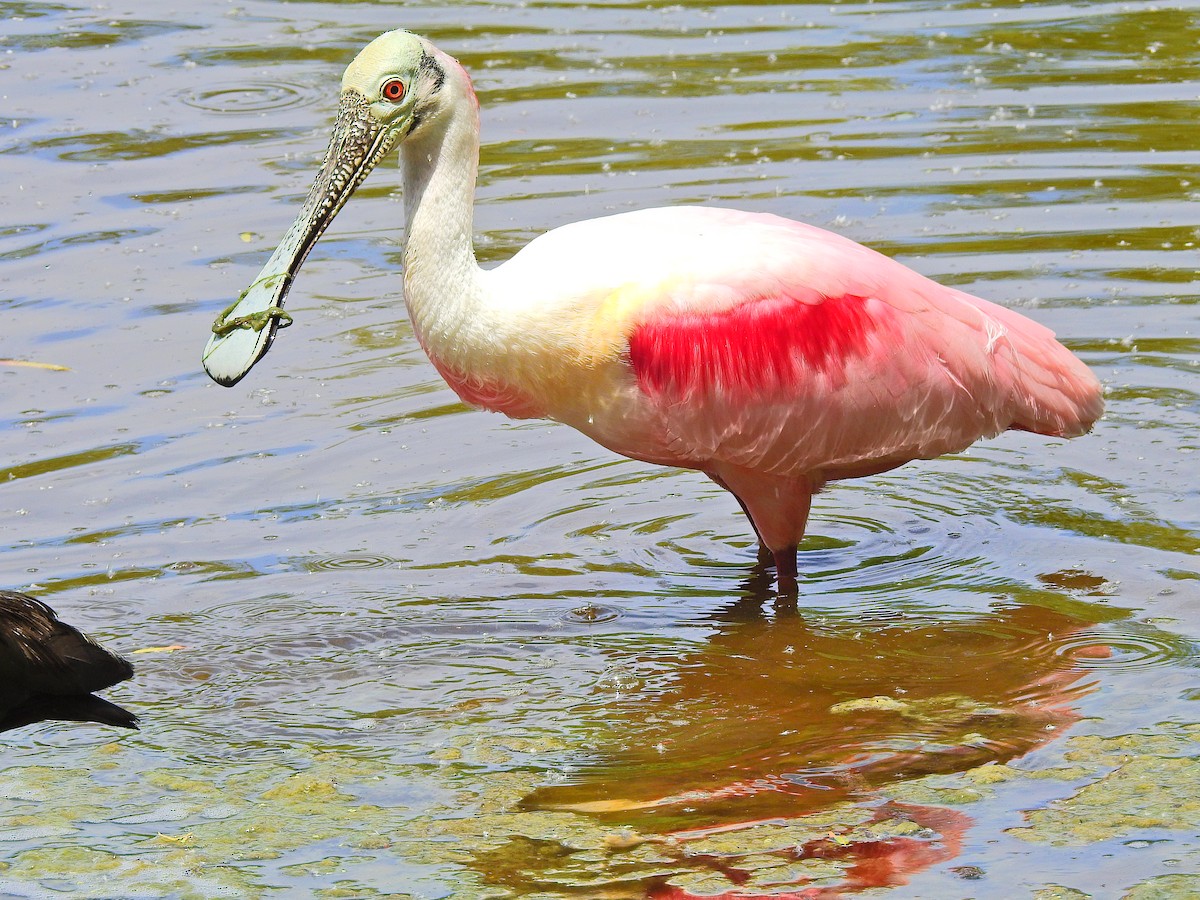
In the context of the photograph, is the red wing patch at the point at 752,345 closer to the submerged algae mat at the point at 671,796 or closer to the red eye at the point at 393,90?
the submerged algae mat at the point at 671,796

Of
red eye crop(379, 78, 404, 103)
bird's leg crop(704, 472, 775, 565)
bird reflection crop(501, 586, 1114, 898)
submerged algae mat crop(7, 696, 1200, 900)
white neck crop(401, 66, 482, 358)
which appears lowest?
bird reflection crop(501, 586, 1114, 898)

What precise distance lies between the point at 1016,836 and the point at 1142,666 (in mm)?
1366

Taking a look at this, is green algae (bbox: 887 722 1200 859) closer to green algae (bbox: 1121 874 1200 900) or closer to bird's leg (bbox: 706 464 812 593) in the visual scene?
green algae (bbox: 1121 874 1200 900)

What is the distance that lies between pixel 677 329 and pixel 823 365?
57 centimetres

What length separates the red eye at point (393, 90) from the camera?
6.45 m

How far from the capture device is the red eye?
645 centimetres

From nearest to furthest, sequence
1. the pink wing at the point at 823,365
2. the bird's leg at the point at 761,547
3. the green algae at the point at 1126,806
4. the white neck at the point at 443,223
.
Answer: the green algae at the point at 1126,806, the white neck at the point at 443,223, the pink wing at the point at 823,365, the bird's leg at the point at 761,547

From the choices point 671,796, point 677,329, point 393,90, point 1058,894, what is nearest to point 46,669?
point 671,796

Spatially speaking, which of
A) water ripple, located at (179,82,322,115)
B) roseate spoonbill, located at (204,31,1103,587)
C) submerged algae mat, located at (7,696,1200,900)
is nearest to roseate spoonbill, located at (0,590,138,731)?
submerged algae mat, located at (7,696,1200,900)

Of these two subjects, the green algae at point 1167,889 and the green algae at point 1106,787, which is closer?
the green algae at point 1167,889

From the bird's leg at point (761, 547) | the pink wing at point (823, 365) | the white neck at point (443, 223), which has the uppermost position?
the white neck at point (443, 223)

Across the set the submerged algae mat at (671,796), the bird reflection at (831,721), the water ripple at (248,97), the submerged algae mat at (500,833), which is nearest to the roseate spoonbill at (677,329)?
the bird reflection at (831,721)

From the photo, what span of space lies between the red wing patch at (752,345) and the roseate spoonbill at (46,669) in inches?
74.7

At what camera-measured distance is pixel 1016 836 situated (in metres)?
5.00
